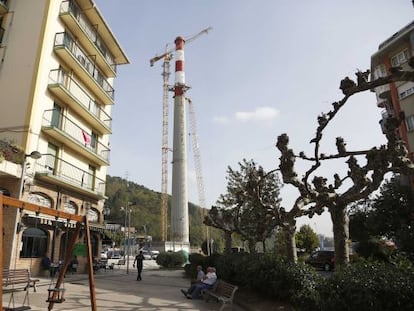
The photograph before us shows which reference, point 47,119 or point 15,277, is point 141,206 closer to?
point 47,119

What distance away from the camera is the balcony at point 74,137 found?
67.2 feet

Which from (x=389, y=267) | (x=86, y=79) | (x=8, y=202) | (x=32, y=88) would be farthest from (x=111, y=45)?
(x=389, y=267)

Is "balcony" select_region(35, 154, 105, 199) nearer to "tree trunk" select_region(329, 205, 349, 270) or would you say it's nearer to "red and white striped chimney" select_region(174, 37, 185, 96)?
"tree trunk" select_region(329, 205, 349, 270)

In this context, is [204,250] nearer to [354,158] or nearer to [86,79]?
[86,79]

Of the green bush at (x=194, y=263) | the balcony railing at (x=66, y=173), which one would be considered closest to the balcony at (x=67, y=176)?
the balcony railing at (x=66, y=173)

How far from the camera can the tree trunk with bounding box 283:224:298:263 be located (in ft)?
40.2

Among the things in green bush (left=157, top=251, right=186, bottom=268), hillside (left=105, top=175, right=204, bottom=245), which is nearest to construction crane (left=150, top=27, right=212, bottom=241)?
hillside (left=105, top=175, right=204, bottom=245)

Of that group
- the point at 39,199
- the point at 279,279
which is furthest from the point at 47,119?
the point at 279,279

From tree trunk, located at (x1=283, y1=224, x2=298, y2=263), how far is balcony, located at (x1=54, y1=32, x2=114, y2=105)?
16620mm

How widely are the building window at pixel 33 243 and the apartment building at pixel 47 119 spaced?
5cm

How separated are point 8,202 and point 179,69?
51.0 m

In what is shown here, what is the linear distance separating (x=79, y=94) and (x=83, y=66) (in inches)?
74.3

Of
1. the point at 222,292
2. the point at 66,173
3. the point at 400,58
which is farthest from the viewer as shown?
the point at 400,58

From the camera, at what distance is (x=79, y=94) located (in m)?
24.2
